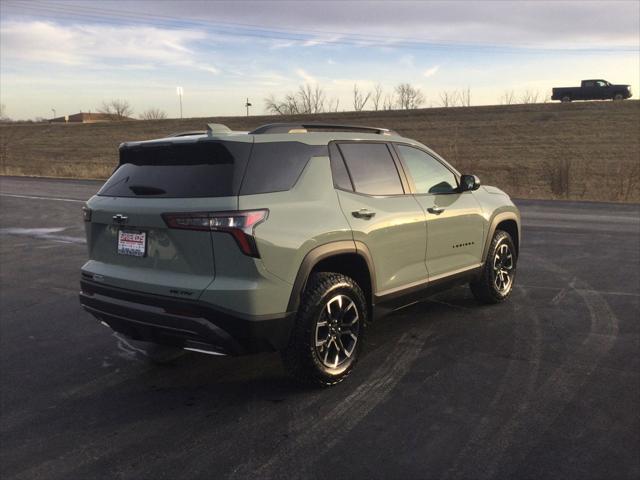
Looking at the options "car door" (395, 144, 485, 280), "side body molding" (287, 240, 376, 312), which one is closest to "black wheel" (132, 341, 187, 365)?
"side body molding" (287, 240, 376, 312)

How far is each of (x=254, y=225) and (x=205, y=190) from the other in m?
0.40

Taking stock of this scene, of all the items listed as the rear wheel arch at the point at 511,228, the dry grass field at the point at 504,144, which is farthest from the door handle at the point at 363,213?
the dry grass field at the point at 504,144

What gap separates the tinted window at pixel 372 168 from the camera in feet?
14.4

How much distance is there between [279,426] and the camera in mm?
3436

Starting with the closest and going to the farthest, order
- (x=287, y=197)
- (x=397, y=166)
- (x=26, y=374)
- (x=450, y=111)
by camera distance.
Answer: (x=287, y=197) → (x=26, y=374) → (x=397, y=166) → (x=450, y=111)

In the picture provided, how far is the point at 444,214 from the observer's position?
5.12 m

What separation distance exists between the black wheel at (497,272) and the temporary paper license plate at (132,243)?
3.44 metres

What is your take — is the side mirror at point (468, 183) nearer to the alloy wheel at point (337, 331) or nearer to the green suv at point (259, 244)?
the green suv at point (259, 244)

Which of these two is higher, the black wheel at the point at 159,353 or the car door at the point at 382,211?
the car door at the point at 382,211

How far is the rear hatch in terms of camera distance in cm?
353

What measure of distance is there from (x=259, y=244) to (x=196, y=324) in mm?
636

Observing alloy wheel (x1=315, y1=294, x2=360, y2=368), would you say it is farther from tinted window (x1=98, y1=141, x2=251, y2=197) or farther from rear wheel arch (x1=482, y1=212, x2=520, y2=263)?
rear wheel arch (x1=482, y1=212, x2=520, y2=263)

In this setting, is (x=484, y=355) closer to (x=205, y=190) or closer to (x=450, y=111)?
(x=205, y=190)

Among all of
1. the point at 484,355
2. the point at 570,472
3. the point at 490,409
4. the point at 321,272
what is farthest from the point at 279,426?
the point at 484,355
